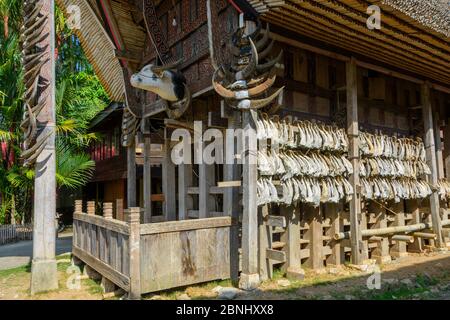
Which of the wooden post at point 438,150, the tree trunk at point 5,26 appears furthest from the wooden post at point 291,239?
the tree trunk at point 5,26

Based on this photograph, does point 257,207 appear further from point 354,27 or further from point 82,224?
point 82,224

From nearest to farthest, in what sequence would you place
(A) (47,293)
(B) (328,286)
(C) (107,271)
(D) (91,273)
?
(C) (107,271) < (B) (328,286) < (A) (47,293) < (D) (91,273)

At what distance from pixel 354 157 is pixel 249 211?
8.84ft

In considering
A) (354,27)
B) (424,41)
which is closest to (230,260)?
(354,27)

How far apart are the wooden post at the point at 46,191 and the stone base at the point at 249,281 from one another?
3102mm

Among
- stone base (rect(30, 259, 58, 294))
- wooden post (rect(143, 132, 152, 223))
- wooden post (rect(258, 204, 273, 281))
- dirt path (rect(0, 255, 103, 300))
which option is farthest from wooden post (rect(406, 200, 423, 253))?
stone base (rect(30, 259, 58, 294))

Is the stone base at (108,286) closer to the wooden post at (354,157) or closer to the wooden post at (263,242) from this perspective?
the wooden post at (263,242)

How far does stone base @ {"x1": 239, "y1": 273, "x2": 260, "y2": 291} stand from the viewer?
17.5ft

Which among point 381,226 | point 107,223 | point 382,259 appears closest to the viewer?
point 107,223

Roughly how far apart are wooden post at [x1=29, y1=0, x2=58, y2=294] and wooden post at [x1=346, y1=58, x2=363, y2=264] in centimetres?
519

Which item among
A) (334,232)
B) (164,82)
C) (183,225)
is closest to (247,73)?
(164,82)

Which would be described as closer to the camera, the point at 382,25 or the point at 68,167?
the point at 382,25

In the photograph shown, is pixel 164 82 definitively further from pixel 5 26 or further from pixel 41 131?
pixel 5 26

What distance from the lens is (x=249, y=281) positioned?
5324 millimetres
